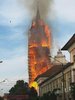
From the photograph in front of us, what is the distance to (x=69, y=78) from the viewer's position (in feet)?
272

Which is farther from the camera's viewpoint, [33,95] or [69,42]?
[33,95]

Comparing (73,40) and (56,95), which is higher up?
(73,40)

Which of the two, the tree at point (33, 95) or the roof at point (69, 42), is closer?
the roof at point (69, 42)

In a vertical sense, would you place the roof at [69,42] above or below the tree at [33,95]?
above

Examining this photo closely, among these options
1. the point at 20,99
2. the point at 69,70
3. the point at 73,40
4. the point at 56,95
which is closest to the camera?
the point at 73,40

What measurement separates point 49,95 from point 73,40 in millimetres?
25182

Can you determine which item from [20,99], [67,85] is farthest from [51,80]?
[67,85]

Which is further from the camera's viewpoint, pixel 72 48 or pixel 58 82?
pixel 58 82

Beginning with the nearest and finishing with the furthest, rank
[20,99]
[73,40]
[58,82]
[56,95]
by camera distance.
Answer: [73,40]
[56,95]
[58,82]
[20,99]

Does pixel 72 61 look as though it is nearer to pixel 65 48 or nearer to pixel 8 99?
pixel 65 48

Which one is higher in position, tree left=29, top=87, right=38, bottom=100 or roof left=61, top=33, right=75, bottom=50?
roof left=61, top=33, right=75, bottom=50

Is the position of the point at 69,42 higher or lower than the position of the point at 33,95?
higher

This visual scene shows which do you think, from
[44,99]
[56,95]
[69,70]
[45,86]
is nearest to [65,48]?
[69,70]

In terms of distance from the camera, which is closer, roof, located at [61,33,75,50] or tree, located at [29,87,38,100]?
roof, located at [61,33,75,50]
